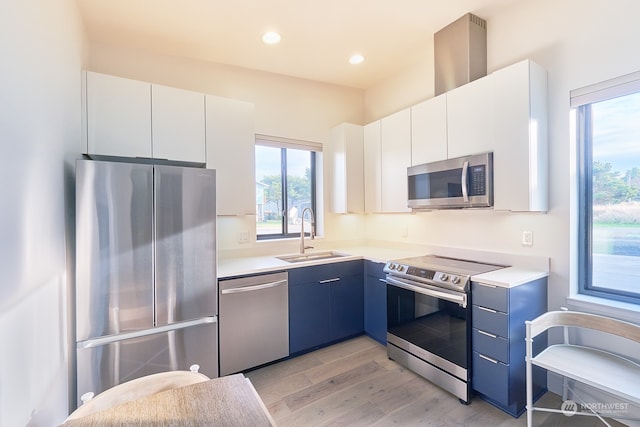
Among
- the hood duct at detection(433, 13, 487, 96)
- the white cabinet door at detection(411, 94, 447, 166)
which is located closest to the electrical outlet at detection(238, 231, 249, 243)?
the white cabinet door at detection(411, 94, 447, 166)

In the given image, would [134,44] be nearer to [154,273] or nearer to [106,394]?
[154,273]

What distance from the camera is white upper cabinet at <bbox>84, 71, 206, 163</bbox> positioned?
2193 mm

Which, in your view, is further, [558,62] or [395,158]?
[395,158]

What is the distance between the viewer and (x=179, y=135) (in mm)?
2453

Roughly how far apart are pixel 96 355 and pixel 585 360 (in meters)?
2.93

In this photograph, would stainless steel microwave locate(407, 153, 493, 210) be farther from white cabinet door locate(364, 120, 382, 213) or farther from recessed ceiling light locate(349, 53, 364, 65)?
recessed ceiling light locate(349, 53, 364, 65)

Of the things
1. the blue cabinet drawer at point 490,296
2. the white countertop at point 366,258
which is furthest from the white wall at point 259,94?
the blue cabinet drawer at point 490,296

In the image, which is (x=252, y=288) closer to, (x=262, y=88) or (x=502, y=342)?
(x=502, y=342)

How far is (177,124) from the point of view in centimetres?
245

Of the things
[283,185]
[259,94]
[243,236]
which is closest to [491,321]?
[243,236]

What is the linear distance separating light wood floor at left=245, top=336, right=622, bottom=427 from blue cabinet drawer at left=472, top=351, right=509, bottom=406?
136 mm

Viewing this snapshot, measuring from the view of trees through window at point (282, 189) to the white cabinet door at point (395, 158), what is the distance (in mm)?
923

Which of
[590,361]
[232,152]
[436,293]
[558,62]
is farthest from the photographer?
[232,152]

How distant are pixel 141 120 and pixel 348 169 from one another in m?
2.05
